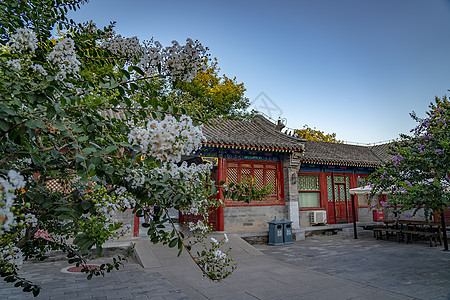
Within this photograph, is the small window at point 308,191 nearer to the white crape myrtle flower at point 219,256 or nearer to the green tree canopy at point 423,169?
the green tree canopy at point 423,169

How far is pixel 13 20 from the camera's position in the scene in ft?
7.38

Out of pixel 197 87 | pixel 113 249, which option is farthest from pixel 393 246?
pixel 197 87

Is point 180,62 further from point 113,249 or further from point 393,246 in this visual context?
point 393,246

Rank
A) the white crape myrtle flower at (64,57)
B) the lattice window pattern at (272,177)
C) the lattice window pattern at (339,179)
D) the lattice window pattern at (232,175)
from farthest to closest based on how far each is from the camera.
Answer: the lattice window pattern at (339,179), the lattice window pattern at (272,177), the lattice window pattern at (232,175), the white crape myrtle flower at (64,57)

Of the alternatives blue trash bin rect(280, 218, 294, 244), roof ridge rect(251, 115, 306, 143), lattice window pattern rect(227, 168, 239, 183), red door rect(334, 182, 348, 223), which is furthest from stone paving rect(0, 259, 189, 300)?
red door rect(334, 182, 348, 223)

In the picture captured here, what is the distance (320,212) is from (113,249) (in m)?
9.16

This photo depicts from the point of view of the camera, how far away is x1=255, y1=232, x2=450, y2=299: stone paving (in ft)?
17.4

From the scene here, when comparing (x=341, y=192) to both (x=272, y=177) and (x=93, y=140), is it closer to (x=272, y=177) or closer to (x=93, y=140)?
(x=272, y=177)

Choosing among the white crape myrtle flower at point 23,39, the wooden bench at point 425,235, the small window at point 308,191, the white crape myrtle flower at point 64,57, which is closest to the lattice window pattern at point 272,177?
the small window at point 308,191

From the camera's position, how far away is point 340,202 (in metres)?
14.3

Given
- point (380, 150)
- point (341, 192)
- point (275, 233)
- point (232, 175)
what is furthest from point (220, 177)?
point (380, 150)

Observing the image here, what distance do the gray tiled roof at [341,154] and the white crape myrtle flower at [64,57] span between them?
1144 cm

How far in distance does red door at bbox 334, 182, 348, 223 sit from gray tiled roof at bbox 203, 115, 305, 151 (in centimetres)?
395

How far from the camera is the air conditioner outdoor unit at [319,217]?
12891 millimetres
